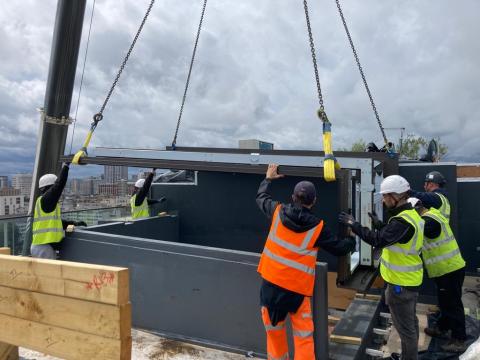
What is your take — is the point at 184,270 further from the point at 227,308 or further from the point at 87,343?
the point at 87,343

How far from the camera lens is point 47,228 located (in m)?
5.62

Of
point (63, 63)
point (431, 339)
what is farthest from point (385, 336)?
point (63, 63)

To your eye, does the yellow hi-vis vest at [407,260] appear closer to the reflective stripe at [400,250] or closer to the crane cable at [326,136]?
the reflective stripe at [400,250]

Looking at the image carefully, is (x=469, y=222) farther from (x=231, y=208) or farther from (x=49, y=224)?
(x=49, y=224)

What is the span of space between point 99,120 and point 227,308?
12.7 ft

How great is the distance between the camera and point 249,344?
14.4ft

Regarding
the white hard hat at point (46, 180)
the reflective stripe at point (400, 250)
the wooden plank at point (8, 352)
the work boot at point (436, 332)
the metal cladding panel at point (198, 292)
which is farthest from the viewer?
the white hard hat at point (46, 180)

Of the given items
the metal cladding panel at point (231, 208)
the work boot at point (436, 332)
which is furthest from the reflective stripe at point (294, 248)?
the metal cladding panel at point (231, 208)

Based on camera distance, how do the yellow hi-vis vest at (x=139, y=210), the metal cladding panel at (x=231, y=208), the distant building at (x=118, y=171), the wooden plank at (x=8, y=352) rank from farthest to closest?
the yellow hi-vis vest at (x=139, y=210), the metal cladding panel at (x=231, y=208), the distant building at (x=118, y=171), the wooden plank at (x=8, y=352)

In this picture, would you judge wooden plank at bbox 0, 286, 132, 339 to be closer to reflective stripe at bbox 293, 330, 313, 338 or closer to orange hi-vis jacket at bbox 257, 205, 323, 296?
orange hi-vis jacket at bbox 257, 205, 323, 296

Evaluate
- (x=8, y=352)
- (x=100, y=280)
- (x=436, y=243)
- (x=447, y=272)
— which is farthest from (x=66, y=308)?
(x=447, y=272)

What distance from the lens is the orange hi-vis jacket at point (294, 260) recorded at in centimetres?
351

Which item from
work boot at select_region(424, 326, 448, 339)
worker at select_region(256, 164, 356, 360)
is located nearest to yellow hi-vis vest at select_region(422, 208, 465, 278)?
work boot at select_region(424, 326, 448, 339)

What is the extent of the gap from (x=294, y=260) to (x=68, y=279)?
5.99 feet
